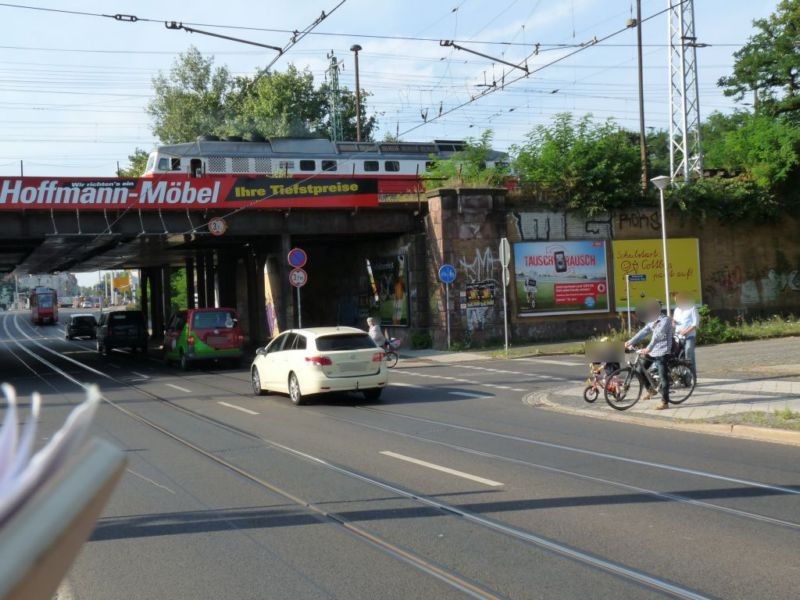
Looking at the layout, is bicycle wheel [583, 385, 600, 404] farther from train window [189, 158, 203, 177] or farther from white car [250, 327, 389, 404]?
train window [189, 158, 203, 177]

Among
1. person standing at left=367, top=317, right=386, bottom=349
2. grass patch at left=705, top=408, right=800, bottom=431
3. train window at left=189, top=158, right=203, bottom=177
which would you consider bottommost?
grass patch at left=705, top=408, right=800, bottom=431

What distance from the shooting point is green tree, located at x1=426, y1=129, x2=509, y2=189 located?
30016 millimetres

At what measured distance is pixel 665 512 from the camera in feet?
22.7

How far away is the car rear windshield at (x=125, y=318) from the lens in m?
35.8

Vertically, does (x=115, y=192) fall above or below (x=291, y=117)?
below

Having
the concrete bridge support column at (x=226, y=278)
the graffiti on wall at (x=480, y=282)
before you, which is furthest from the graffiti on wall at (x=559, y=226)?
the concrete bridge support column at (x=226, y=278)

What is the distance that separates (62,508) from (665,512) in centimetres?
643

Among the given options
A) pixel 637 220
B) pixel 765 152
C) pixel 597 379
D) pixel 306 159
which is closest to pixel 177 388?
pixel 597 379

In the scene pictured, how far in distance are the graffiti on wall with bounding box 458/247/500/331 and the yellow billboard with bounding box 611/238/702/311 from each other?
525 centimetres

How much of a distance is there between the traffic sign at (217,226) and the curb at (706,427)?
16707 millimetres

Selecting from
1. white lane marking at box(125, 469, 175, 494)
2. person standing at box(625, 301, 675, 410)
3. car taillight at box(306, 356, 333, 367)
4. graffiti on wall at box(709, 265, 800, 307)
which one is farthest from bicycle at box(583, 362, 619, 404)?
graffiti on wall at box(709, 265, 800, 307)

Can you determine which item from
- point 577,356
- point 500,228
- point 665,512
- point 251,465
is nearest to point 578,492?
point 665,512

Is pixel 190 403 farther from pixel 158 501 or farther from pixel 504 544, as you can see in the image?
pixel 504 544

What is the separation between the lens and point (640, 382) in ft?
45.6
